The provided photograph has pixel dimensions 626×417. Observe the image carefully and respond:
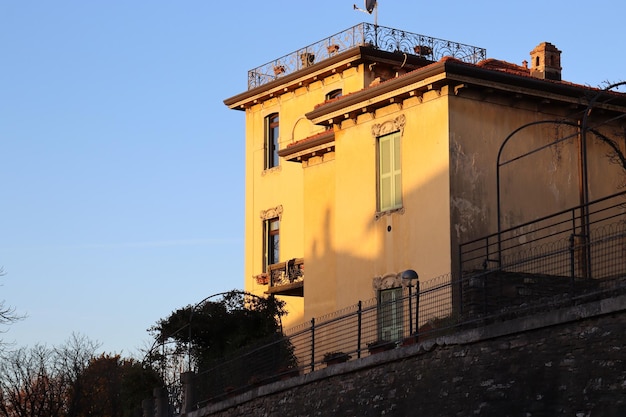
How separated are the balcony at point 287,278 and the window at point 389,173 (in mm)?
7810

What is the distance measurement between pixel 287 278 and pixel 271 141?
646 centimetres

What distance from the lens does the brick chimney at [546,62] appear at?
30.6 m

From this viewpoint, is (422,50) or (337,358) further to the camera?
(422,50)

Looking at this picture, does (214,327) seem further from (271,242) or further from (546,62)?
(546,62)

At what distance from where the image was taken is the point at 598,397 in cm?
1758

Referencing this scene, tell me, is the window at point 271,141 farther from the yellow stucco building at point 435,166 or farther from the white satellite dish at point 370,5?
the yellow stucco building at point 435,166

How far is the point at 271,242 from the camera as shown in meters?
42.4

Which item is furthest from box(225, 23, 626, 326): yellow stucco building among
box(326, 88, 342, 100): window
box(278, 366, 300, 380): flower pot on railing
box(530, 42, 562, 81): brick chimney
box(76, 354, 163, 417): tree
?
box(76, 354, 163, 417): tree

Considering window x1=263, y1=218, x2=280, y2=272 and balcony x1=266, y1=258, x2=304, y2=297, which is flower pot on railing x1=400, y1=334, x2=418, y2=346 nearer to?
balcony x1=266, y1=258, x2=304, y2=297

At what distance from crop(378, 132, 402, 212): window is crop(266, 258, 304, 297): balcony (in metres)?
7.81

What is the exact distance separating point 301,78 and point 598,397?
997 inches

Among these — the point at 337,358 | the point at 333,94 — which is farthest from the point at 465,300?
the point at 333,94

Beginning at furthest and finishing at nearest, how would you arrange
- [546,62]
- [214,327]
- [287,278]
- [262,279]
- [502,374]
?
1. [262,279]
2. [287,278]
3. [214,327]
4. [546,62]
5. [502,374]

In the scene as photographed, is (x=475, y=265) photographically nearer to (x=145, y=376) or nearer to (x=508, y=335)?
(x=508, y=335)
